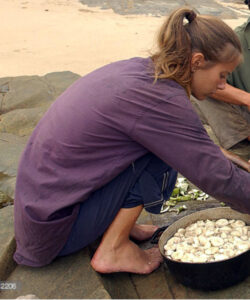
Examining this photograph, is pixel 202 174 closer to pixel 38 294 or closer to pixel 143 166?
pixel 143 166

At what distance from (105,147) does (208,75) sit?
0.60 meters

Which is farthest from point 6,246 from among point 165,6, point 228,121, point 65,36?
point 165,6

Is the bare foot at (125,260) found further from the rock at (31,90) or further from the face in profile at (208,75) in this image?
the rock at (31,90)

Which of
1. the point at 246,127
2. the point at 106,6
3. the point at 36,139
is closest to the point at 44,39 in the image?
the point at 106,6

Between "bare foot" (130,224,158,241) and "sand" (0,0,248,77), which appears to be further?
"sand" (0,0,248,77)

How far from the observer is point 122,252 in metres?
2.60

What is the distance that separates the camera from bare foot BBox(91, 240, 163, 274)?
2.53 metres

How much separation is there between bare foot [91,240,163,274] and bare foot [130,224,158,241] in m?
0.20

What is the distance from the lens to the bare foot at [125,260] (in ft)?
8.29

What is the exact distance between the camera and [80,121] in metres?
2.29

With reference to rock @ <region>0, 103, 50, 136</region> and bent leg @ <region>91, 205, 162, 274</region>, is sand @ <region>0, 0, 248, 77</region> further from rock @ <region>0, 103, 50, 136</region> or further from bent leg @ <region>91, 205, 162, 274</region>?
bent leg @ <region>91, 205, 162, 274</region>

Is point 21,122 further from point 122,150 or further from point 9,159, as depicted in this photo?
point 122,150

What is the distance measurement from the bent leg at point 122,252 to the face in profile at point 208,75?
2.22 ft

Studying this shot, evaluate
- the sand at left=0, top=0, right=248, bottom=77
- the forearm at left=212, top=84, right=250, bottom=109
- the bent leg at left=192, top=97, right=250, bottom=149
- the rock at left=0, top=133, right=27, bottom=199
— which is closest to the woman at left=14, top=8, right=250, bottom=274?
the rock at left=0, top=133, right=27, bottom=199
